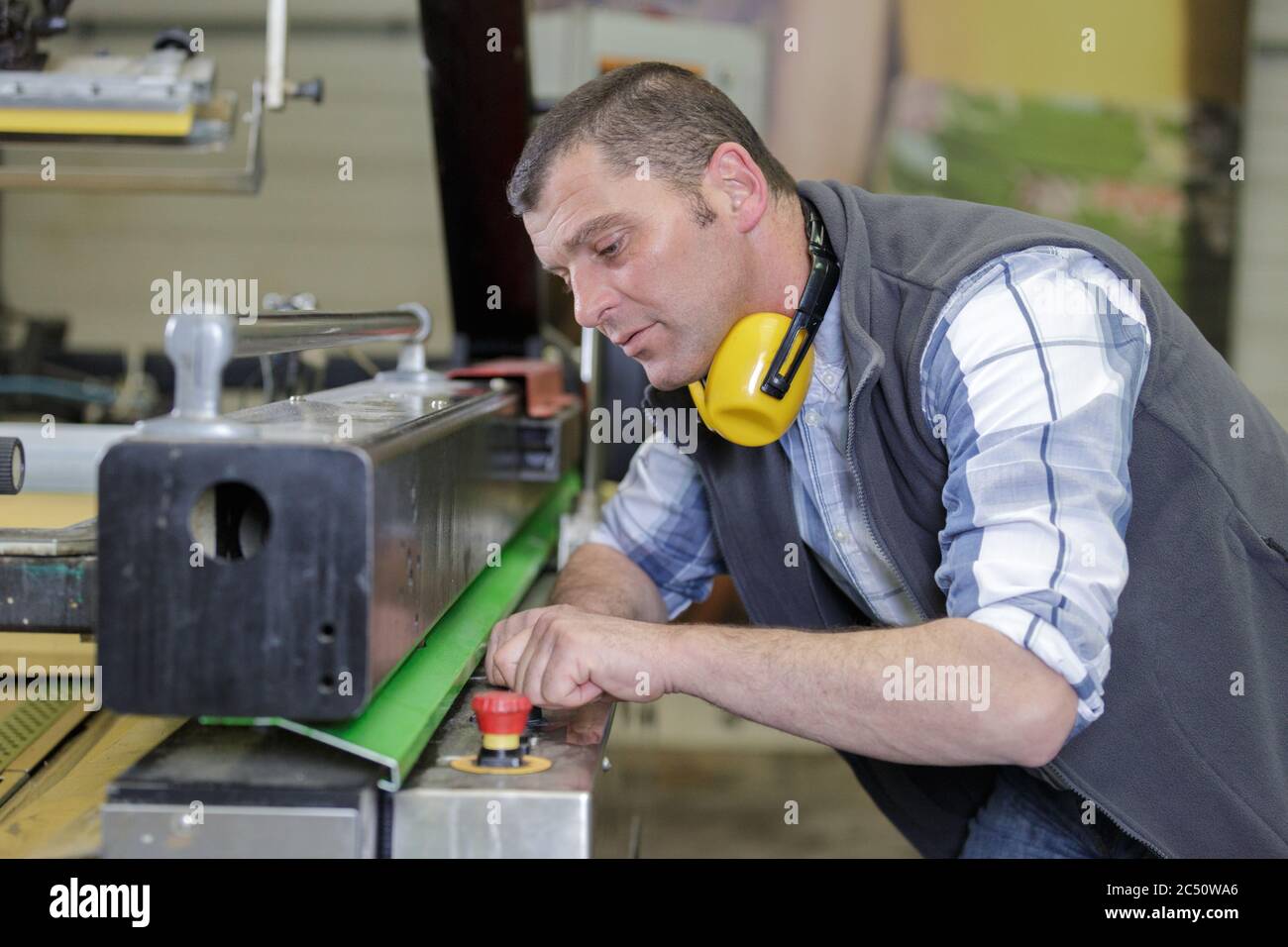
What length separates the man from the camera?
931 mm

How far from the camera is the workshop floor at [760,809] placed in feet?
11.2

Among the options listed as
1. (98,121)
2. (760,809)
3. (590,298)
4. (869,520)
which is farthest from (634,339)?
(760,809)

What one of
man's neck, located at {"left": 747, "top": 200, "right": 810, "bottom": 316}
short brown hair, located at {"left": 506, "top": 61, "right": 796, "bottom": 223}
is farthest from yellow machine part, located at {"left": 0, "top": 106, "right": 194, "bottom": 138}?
man's neck, located at {"left": 747, "top": 200, "right": 810, "bottom": 316}

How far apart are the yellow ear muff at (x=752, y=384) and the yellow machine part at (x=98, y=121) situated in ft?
2.38

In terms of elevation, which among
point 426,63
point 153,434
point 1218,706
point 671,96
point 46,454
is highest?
point 426,63

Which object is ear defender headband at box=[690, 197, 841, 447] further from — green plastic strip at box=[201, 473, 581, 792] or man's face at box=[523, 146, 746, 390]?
green plastic strip at box=[201, 473, 581, 792]

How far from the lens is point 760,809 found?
379 cm

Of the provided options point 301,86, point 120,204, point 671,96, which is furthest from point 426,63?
point 120,204

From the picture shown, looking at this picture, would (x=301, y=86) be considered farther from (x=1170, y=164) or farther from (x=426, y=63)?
(x=1170, y=164)

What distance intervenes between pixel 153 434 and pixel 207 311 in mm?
81

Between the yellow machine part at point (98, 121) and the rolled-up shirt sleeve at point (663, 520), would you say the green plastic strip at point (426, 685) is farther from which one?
the yellow machine part at point (98, 121)

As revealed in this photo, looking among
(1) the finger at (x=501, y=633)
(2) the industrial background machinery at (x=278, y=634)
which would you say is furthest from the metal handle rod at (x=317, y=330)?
(1) the finger at (x=501, y=633)

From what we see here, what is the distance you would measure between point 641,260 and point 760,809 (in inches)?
115
